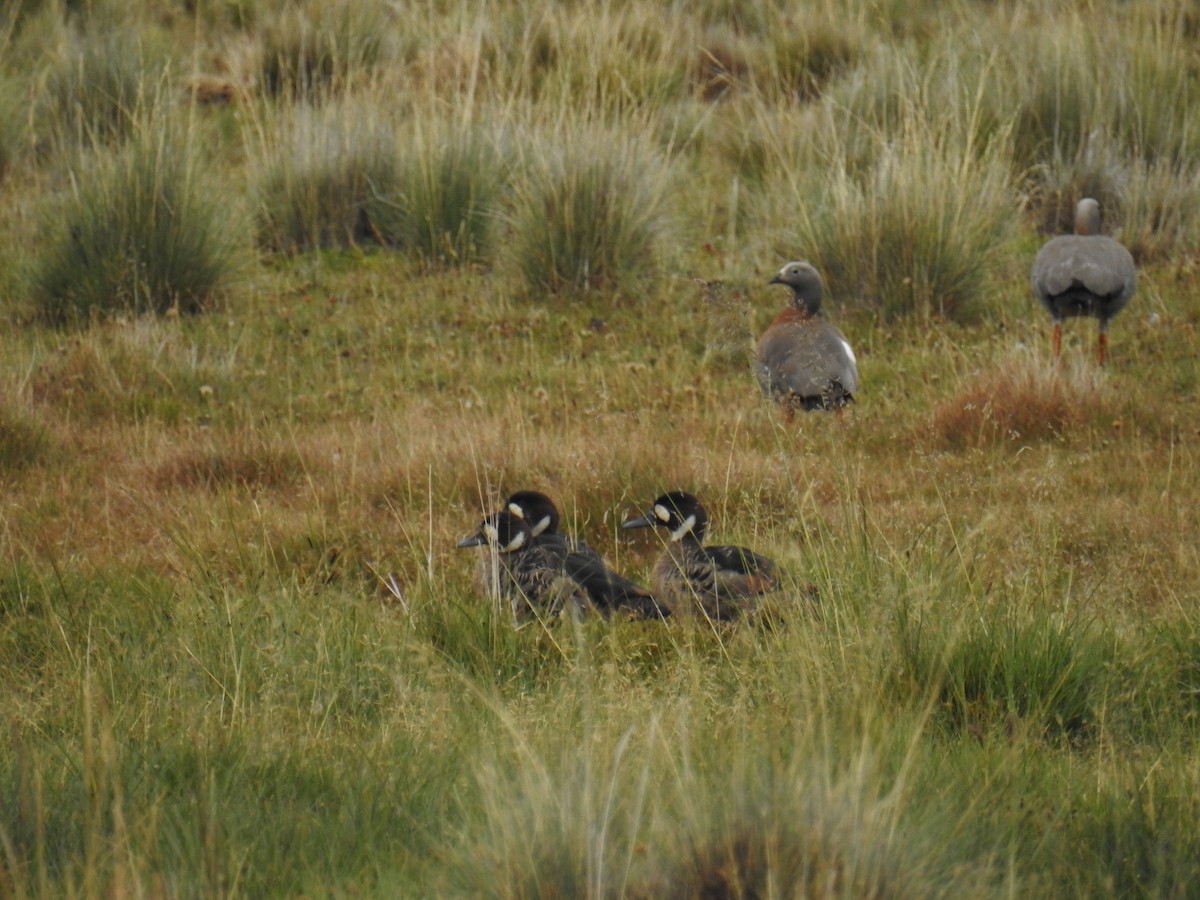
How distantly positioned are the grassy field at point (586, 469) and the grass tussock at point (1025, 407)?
2cm

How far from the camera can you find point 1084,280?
788cm

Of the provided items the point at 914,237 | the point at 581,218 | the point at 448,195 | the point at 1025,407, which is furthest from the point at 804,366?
the point at 448,195

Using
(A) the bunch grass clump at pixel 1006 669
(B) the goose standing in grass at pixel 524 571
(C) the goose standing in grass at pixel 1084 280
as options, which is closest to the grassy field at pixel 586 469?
(A) the bunch grass clump at pixel 1006 669

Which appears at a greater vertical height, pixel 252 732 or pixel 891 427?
pixel 252 732

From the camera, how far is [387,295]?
31.8 ft

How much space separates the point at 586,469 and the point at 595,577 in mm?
1316

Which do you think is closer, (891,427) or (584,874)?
(584,874)

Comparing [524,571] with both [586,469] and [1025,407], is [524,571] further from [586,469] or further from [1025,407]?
[1025,407]

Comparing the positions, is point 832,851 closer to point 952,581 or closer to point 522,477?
point 952,581

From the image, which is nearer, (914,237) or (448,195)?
(914,237)

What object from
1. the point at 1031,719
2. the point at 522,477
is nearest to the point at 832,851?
the point at 1031,719

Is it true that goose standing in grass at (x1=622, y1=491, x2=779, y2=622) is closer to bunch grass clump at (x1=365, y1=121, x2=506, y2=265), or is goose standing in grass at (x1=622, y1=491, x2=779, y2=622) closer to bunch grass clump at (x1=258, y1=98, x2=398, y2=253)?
bunch grass clump at (x1=365, y1=121, x2=506, y2=265)

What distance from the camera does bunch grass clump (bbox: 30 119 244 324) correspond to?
9.05 metres

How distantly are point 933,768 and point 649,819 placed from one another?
72 cm
